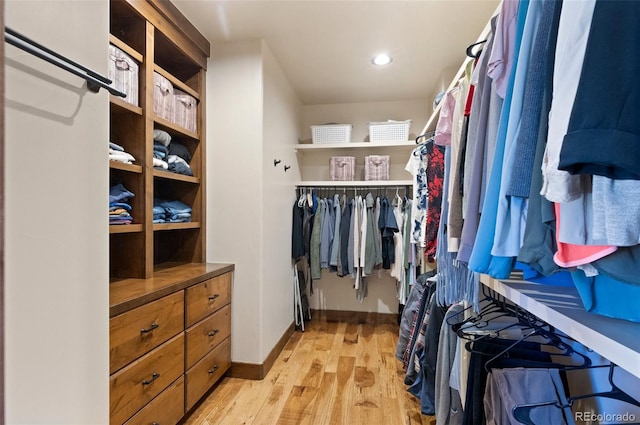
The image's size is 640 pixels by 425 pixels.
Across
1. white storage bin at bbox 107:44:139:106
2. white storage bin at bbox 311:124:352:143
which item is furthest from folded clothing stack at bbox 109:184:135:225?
white storage bin at bbox 311:124:352:143

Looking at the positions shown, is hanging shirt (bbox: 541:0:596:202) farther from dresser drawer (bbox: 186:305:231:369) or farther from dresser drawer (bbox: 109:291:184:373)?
dresser drawer (bbox: 186:305:231:369)

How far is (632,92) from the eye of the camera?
0.42 m

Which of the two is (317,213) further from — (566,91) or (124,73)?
(566,91)

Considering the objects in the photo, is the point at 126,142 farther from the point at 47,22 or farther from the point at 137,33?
the point at 47,22

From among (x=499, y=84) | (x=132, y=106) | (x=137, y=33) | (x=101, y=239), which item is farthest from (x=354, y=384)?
(x=137, y=33)

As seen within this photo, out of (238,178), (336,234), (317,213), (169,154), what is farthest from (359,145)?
(169,154)

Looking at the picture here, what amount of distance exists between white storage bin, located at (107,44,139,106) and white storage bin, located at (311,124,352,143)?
1826mm

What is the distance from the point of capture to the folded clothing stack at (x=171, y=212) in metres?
2.01

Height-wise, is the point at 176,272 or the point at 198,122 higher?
the point at 198,122

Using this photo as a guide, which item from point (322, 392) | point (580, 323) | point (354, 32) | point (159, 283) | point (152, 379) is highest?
point (354, 32)

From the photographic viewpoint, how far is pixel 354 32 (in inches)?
86.3

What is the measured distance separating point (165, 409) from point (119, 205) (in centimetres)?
109

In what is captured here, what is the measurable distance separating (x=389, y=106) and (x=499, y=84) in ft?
9.54

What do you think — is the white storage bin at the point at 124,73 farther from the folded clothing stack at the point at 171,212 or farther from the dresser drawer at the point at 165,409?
the dresser drawer at the point at 165,409
